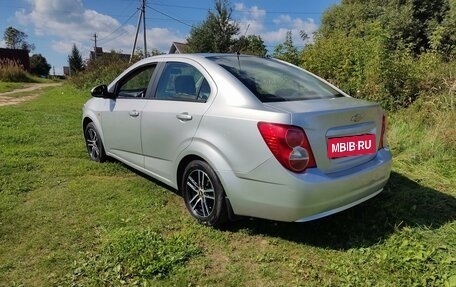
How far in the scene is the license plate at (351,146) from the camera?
116 inches

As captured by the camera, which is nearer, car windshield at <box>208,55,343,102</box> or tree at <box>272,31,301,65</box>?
car windshield at <box>208,55,343,102</box>

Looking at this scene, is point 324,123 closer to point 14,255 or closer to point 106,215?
point 106,215

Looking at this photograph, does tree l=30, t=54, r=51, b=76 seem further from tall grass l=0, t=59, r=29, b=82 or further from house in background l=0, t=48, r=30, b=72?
tall grass l=0, t=59, r=29, b=82

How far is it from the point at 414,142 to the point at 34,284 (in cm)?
479

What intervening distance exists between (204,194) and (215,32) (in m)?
23.4

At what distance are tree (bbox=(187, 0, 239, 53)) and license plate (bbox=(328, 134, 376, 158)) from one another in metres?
22.7

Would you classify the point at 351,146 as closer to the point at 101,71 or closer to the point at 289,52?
the point at 289,52

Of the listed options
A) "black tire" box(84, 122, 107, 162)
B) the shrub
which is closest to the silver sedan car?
"black tire" box(84, 122, 107, 162)

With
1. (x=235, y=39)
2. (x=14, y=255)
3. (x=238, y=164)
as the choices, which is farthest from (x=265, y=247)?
(x=235, y=39)

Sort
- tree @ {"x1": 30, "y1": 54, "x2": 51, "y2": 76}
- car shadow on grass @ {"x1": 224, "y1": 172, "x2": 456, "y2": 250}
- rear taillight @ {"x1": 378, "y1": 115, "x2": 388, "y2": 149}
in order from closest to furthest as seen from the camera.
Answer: car shadow on grass @ {"x1": 224, "y1": 172, "x2": 456, "y2": 250}, rear taillight @ {"x1": 378, "y1": 115, "x2": 388, "y2": 149}, tree @ {"x1": 30, "y1": 54, "x2": 51, "y2": 76}

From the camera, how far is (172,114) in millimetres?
3688

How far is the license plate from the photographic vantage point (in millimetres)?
2946

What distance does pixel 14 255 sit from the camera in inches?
122

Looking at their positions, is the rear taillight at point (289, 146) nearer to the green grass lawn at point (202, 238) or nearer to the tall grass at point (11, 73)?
the green grass lawn at point (202, 238)
